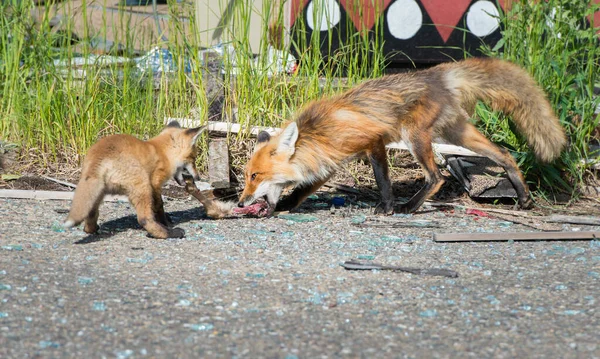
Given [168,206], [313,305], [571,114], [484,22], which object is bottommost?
[168,206]

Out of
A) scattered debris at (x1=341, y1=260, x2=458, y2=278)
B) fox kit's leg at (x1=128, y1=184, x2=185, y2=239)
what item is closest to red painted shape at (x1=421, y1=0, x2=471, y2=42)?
fox kit's leg at (x1=128, y1=184, x2=185, y2=239)

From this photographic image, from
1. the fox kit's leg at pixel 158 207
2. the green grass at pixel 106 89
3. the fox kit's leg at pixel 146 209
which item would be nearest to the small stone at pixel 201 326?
the fox kit's leg at pixel 146 209

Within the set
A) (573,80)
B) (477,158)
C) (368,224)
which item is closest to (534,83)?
(573,80)

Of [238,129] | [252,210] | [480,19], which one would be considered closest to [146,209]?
[252,210]

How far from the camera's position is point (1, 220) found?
4934 mm

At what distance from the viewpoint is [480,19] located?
28.7 feet

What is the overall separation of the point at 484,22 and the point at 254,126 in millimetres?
3689

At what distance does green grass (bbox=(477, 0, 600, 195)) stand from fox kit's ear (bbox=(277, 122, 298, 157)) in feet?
6.95

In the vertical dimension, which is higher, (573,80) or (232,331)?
(573,80)

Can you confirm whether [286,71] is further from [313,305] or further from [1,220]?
[313,305]

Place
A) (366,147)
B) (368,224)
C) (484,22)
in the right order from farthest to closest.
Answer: (484,22) → (366,147) → (368,224)

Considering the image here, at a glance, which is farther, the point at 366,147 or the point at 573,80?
the point at 573,80

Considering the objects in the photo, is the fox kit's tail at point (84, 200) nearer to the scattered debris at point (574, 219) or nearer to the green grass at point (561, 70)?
the scattered debris at point (574, 219)

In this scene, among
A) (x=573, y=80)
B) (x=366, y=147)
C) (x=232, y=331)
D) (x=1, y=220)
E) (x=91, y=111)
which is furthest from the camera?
(x=91, y=111)
